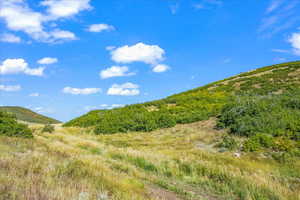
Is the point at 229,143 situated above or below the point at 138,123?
below

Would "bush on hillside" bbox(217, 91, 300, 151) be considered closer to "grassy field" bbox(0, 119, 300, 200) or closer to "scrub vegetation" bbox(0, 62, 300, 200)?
"scrub vegetation" bbox(0, 62, 300, 200)

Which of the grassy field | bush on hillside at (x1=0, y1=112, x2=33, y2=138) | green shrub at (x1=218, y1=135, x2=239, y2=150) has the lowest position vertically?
the grassy field

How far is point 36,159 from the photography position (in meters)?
6.34

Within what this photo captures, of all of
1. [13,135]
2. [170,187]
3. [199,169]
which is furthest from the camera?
[13,135]

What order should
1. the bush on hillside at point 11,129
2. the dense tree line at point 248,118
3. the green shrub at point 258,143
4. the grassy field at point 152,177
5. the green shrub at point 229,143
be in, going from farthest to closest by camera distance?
the bush on hillside at point 11,129 < the green shrub at point 229,143 < the dense tree line at point 248,118 < the green shrub at point 258,143 < the grassy field at point 152,177

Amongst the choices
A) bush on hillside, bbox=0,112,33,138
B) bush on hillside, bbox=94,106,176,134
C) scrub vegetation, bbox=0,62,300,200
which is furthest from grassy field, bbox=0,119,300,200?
bush on hillside, bbox=94,106,176,134

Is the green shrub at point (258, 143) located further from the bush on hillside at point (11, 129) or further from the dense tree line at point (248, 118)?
the bush on hillside at point (11, 129)

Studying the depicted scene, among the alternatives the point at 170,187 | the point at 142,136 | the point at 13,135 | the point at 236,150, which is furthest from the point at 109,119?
the point at 170,187

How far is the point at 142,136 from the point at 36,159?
382 inches

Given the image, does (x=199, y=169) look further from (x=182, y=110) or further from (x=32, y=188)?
(x=182, y=110)

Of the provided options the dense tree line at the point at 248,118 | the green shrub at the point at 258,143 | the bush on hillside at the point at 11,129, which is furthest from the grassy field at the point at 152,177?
the bush on hillside at the point at 11,129

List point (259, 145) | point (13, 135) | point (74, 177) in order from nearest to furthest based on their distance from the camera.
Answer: point (74, 177) < point (259, 145) < point (13, 135)

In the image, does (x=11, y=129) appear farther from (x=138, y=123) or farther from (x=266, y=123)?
(x=266, y=123)

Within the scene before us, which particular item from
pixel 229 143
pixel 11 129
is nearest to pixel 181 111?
pixel 229 143
